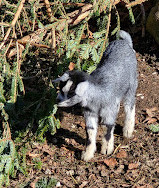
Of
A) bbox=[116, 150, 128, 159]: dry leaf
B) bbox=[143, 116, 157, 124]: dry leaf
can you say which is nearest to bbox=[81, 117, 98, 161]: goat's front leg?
bbox=[116, 150, 128, 159]: dry leaf

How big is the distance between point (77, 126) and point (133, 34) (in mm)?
3004

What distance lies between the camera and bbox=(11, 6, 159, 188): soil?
454 cm

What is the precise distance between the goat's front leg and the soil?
0.12 metres

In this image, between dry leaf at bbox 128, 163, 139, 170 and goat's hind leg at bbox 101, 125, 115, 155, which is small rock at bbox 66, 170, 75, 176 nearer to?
goat's hind leg at bbox 101, 125, 115, 155

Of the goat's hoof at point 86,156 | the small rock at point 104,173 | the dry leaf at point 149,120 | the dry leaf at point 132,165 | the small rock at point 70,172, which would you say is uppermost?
the dry leaf at point 149,120

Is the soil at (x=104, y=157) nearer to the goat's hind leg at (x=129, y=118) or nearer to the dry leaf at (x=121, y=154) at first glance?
the dry leaf at (x=121, y=154)

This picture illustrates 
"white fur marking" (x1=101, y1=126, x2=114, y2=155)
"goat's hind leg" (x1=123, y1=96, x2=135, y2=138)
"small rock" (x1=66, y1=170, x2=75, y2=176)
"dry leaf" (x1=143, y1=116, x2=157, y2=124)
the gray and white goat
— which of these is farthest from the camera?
"dry leaf" (x1=143, y1=116, x2=157, y2=124)

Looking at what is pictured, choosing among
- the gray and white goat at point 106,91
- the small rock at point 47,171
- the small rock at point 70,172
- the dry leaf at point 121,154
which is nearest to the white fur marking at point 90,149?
the gray and white goat at point 106,91

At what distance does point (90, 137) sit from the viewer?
466cm

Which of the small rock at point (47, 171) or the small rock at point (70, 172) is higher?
the small rock at point (47, 171)

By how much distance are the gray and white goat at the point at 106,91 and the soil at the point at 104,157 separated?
178 mm

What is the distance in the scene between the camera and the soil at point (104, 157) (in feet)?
14.9

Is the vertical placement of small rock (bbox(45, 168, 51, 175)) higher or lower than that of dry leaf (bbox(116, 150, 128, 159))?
lower

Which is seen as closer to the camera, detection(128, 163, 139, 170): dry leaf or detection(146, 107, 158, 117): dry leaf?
detection(128, 163, 139, 170): dry leaf
